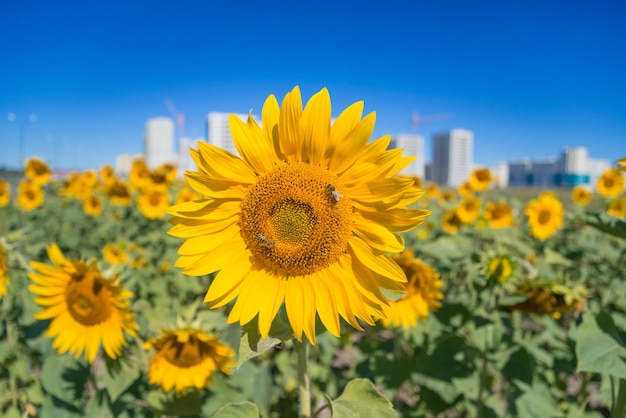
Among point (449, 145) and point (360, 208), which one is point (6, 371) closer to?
point (360, 208)

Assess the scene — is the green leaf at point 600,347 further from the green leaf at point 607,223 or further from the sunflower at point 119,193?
the sunflower at point 119,193

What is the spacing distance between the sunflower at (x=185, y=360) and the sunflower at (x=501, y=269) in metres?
1.54

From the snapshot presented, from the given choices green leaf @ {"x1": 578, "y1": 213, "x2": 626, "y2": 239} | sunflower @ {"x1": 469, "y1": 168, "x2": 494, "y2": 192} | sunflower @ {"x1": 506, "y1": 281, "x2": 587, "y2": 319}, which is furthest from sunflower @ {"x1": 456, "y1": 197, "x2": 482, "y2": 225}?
green leaf @ {"x1": 578, "y1": 213, "x2": 626, "y2": 239}

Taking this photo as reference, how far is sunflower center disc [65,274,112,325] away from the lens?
221 cm

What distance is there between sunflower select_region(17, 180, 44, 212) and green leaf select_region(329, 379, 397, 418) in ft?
27.6

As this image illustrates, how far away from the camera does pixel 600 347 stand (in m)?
1.73

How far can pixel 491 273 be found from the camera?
258 cm

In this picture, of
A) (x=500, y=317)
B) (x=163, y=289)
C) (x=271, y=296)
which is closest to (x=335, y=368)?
(x=163, y=289)

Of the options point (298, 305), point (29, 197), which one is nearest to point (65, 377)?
point (298, 305)

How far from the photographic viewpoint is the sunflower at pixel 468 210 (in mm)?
5219

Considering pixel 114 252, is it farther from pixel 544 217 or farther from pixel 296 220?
pixel 544 217

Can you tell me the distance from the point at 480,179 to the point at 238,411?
670cm

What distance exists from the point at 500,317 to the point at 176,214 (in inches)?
87.5

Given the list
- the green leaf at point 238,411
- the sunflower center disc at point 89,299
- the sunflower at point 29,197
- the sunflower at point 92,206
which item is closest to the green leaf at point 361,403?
the green leaf at point 238,411
